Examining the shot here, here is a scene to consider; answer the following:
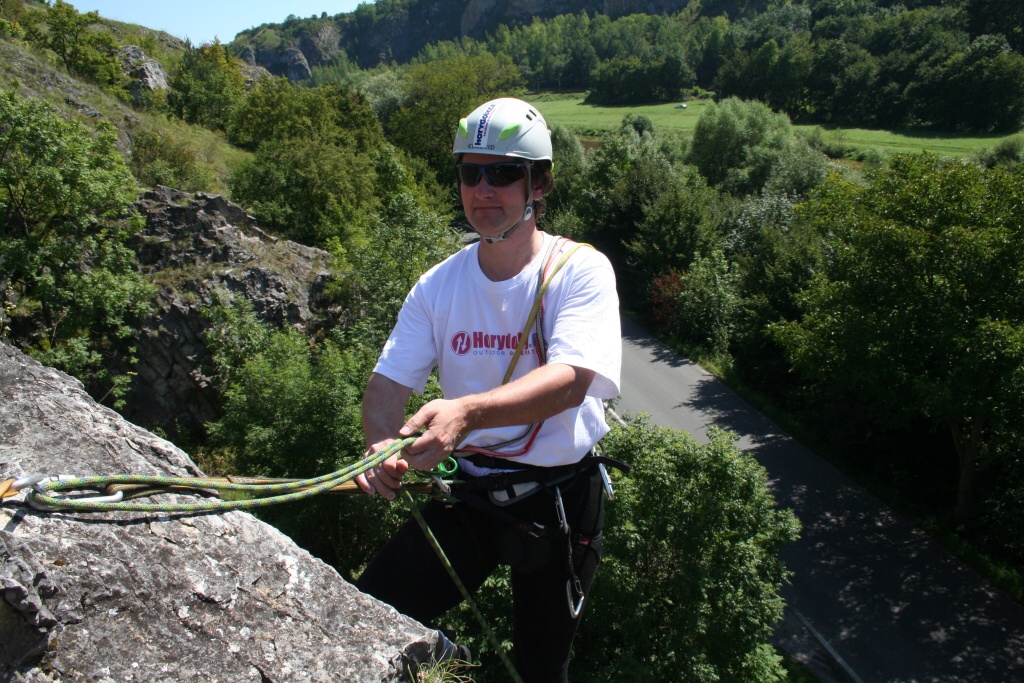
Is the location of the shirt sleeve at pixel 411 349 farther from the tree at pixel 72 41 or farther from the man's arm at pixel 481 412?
the tree at pixel 72 41

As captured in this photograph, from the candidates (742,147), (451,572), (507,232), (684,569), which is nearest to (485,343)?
(507,232)

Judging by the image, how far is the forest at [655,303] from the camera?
1082 centimetres

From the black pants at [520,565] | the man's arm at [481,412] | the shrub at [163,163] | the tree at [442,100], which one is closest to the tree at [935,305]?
the black pants at [520,565]

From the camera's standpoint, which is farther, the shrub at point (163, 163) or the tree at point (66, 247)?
the shrub at point (163, 163)

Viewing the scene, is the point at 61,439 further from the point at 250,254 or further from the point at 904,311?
the point at 904,311

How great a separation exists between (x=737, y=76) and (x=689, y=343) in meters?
82.7

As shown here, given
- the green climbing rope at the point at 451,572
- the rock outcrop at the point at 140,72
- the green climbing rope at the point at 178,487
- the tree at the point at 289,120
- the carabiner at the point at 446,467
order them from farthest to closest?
the rock outcrop at the point at 140,72, the tree at the point at 289,120, the green climbing rope at the point at 451,572, the carabiner at the point at 446,467, the green climbing rope at the point at 178,487

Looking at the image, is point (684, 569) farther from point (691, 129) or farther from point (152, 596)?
point (691, 129)

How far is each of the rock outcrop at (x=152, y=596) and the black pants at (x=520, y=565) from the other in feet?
1.43

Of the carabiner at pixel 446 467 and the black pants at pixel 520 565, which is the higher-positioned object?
the carabiner at pixel 446 467

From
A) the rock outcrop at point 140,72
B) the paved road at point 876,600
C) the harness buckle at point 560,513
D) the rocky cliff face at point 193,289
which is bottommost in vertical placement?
the paved road at point 876,600

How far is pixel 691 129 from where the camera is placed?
77812 millimetres

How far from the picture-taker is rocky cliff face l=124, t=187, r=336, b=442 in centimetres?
1759

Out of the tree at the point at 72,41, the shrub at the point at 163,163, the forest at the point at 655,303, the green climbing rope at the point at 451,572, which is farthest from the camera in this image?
the tree at the point at 72,41
